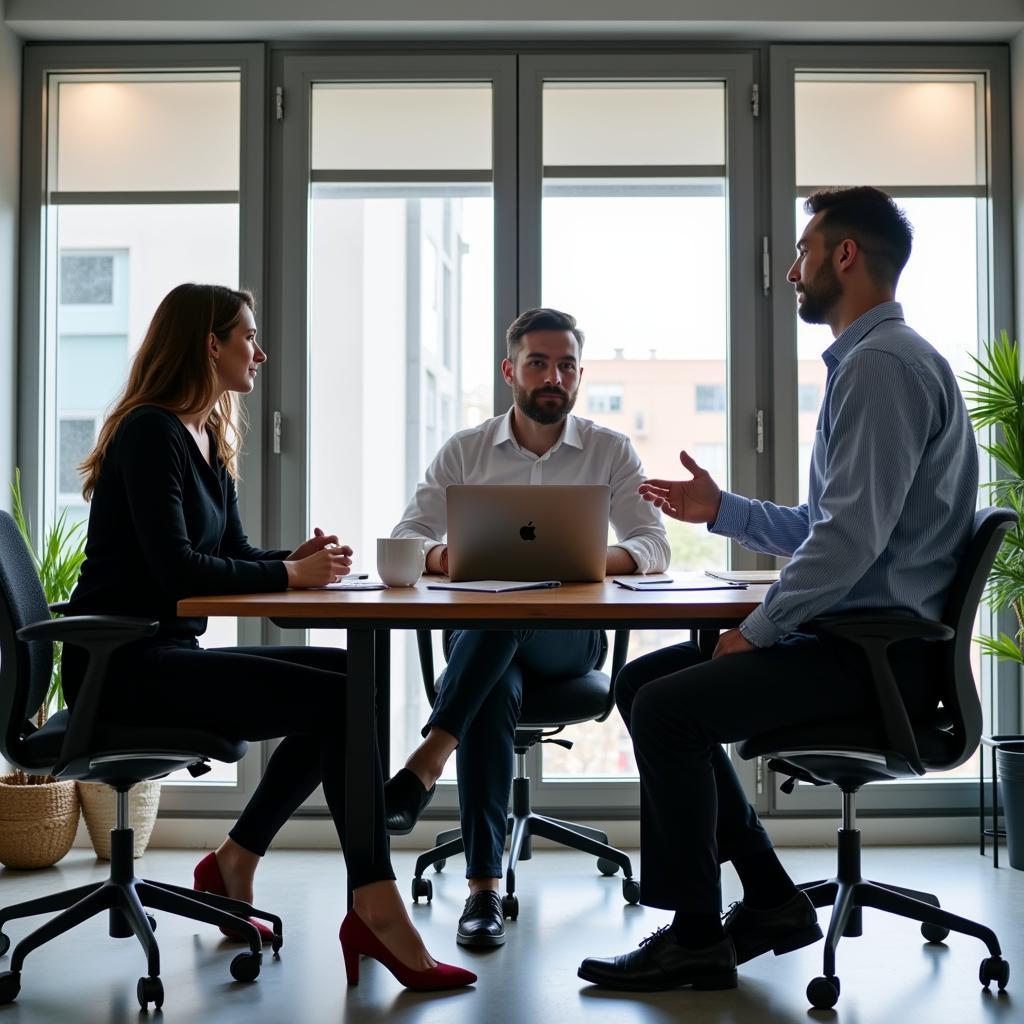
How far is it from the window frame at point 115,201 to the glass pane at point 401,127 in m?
0.23

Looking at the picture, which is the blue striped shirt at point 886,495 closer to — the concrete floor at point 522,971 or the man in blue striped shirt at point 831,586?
the man in blue striped shirt at point 831,586

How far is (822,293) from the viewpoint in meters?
2.38

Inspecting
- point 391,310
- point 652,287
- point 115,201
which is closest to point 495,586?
point 391,310

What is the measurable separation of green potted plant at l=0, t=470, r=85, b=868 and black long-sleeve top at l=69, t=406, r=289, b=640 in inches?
41.4

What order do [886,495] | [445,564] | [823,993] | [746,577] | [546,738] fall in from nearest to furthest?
[886,495]
[823,993]
[746,577]
[445,564]
[546,738]

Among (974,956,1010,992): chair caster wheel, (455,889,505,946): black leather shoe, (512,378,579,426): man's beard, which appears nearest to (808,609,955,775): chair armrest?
(974,956,1010,992): chair caster wheel

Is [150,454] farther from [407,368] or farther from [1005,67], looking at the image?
[1005,67]

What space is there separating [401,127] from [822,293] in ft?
6.52

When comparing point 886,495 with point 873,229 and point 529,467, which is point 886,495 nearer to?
point 873,229

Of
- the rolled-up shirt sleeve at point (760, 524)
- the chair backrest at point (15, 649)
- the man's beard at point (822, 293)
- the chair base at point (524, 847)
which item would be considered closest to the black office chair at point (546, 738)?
the chair base at point (524, 847)

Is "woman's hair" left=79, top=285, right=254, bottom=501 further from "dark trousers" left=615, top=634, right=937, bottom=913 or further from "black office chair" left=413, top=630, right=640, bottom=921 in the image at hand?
"dark trousers" left=615, top=634, right=937, bottom=913

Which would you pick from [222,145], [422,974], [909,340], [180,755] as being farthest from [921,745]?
[222,145]

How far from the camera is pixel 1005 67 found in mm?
3850

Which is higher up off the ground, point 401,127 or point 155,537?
point 401,127
